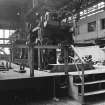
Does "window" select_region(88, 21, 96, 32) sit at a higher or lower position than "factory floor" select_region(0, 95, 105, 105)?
higher

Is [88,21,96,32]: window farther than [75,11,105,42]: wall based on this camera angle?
Yes

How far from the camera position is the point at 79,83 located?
3488mm

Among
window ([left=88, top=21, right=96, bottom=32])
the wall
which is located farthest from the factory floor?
window ([left=88, top=21, right=96, bottom=32])

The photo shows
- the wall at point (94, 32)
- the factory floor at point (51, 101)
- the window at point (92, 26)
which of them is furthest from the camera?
the window at point (92, 26)

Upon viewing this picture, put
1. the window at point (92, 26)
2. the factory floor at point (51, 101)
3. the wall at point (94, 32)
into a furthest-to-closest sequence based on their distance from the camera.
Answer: the window at point (92, 26) → the wall at point (94, 32) → the factory floor at point (51, 101)

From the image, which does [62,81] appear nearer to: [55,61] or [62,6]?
[62,6]

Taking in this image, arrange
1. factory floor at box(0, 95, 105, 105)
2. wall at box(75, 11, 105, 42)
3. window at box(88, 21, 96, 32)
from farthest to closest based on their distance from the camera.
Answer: window at box(88, 21, 96, 32) → wall at box(75, 11, 105, 42) → factory floor at box(0, 95, 105, 105)

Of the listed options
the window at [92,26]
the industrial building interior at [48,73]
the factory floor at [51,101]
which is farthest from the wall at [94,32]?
the factory floor at [51,101]

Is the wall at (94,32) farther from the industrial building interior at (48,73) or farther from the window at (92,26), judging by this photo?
the industrial building interior at (48,73)

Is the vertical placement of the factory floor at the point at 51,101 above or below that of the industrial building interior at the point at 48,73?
below

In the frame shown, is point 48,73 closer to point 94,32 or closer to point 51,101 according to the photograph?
point 51,101

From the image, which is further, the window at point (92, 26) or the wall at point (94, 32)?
the window at point (92, 26)

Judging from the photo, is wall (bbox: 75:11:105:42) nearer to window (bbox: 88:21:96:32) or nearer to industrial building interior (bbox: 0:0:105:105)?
window (bbox: 88:21:96:32)

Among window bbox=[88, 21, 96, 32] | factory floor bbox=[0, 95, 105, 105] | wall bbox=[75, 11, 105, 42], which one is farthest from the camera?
window bbox=[88, 21, 96, 32]
